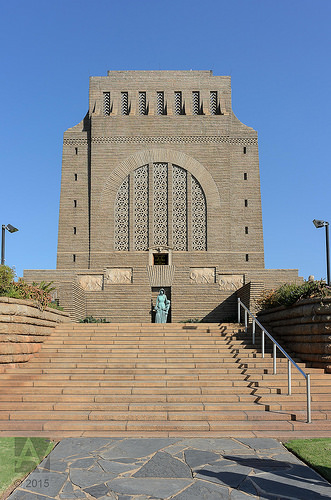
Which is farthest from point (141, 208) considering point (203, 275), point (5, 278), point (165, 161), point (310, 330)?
point (310, 330)

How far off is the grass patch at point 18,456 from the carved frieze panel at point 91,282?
18.1 m

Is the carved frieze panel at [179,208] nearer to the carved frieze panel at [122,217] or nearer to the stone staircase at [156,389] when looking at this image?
the carved frieze panel at [122,217]

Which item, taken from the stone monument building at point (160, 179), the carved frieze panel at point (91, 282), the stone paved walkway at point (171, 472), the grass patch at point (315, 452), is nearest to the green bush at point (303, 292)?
the grass patch at point (315, 452)

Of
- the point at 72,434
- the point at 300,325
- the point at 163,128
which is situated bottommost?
the point at 72,434

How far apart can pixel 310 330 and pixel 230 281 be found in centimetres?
1329

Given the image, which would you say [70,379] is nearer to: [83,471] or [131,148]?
[83,471]

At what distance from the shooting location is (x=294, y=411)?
9.05 meters

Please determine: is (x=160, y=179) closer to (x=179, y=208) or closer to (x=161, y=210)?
(x=161, y=210)

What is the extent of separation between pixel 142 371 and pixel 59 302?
11.3 metres

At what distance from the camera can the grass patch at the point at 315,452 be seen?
5.78 metres

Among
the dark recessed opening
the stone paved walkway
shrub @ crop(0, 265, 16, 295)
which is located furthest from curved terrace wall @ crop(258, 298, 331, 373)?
the dark recessed opening

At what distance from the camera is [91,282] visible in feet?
83.1

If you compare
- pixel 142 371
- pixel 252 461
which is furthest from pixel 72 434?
pixel 142 371

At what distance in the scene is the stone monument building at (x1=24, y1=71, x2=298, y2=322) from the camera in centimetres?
2914
